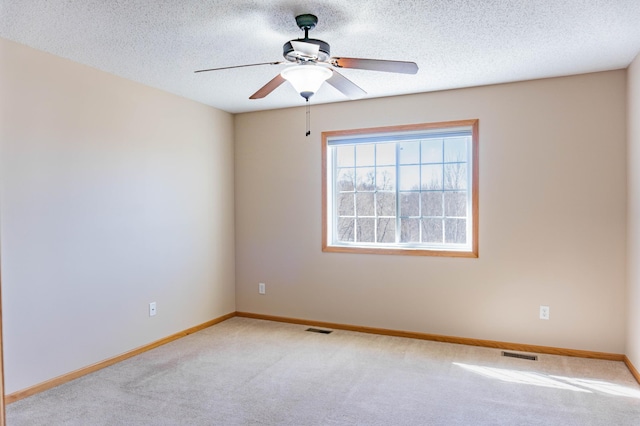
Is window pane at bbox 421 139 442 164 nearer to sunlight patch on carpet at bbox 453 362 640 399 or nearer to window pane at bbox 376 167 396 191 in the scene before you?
window pane at bbox 376 167 396 191

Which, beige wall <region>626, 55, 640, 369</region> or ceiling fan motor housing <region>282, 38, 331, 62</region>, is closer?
ceiling fan motor housing <region>282, 38, 331, 62</region>

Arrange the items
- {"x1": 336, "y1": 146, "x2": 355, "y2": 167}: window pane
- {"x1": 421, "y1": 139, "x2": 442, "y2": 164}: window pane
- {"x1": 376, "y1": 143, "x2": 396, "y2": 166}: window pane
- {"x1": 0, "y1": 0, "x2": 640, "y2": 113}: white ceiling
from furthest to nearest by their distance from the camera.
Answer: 1. {"x1": 336, "y1": 146, "x2": 355, "y2": 167}: window pane
2. {"x1": 376, "y1": 143, "x2": 396, "y2": 166}: window pane
3. {"x1": 421, "y1": 139, "x2": 442, "y2": 164}: window pane
4. {"x1": 0, "y1": 0, "x2": 640, "y2": 113}: white ceiling

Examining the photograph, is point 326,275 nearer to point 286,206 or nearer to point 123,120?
point 286,206

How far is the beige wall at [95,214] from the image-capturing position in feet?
9.34

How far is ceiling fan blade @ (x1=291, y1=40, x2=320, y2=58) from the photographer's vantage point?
222 cm

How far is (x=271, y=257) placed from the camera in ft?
15.7

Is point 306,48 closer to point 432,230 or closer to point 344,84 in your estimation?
point 344,84

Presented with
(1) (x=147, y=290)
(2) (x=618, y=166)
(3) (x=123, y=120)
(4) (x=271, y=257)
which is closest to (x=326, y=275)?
(4) (x=271, y=257)

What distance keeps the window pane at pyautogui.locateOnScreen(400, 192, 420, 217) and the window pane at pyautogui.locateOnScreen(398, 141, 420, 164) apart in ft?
1.02

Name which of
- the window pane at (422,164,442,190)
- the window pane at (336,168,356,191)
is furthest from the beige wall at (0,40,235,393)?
the window pane at (422,164,442,190)

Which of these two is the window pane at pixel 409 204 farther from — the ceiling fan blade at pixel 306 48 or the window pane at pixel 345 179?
the ceiling fan blade at pixel 306 48

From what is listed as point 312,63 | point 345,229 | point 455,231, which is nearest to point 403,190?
point 455,231

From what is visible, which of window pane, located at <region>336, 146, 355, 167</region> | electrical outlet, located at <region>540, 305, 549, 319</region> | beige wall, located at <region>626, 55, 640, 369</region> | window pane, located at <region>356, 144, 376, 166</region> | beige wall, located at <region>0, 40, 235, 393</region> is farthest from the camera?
window pane, located at <region>336, 146, 355, 167</region>

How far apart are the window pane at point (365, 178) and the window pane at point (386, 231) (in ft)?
1.17
